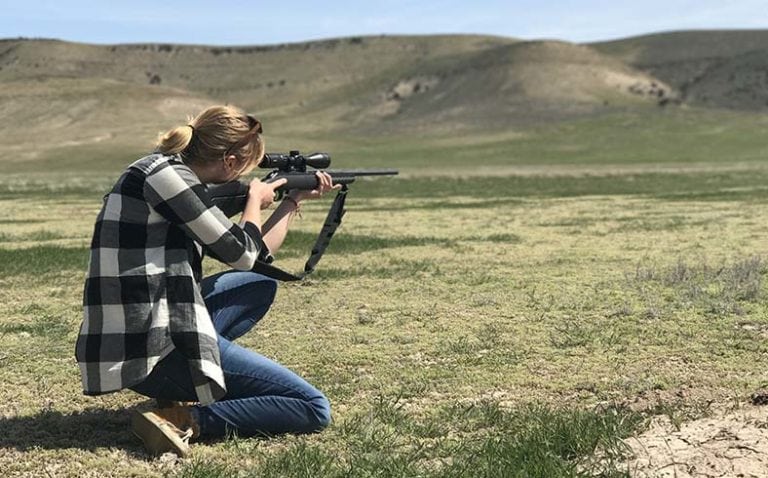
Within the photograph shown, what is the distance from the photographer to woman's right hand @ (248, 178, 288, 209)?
5039 millimetres

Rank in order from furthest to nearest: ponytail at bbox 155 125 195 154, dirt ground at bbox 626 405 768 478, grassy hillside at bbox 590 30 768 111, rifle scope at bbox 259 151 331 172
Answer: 1. grassy hillside at bbox 590 30 768 111
2. rifle scope at bbox 259 151 331 172
3. ponytail at bbox 155 125 195 154
4. dirt ground at bbox 626 405 768 478

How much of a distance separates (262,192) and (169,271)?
0.81 metres

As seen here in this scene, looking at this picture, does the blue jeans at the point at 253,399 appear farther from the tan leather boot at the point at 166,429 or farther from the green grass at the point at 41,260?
the green grass at the point at 41,260

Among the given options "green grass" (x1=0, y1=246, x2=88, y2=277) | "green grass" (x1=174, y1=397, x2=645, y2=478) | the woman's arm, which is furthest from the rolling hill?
"green grass" (x1=174, y1=397, x2=645, y2=478)

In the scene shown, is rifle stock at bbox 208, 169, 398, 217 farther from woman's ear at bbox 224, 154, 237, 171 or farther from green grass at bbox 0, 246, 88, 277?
green grass at bbox 0, 246, 88, 277

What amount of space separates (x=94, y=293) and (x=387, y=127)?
12278cm

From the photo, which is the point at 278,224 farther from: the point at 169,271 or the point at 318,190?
the point at 169,271

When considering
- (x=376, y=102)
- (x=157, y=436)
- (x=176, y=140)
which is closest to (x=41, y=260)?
(x=157, y=436)

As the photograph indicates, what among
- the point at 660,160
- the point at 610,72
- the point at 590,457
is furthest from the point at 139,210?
the point at 610,72

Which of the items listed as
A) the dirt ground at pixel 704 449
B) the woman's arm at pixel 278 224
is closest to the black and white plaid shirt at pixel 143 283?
the woman's arm at pixel 278 224

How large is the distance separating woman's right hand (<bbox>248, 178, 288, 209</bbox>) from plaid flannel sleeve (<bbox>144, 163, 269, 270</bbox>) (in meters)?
0.37

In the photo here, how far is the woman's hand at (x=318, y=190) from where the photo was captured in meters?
5.41

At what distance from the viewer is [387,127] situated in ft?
414

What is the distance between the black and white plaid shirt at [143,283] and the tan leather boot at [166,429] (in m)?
0.38
